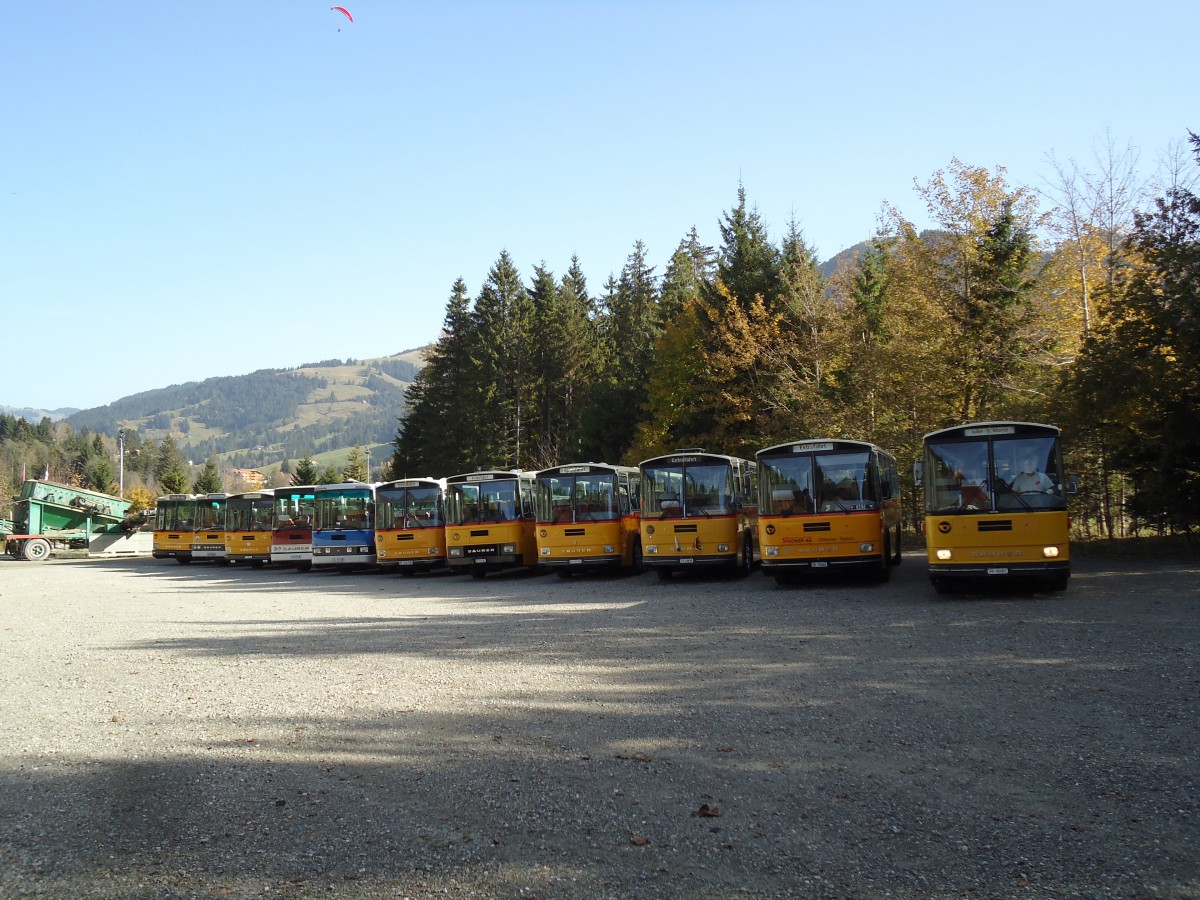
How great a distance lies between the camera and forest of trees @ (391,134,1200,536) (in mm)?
21172

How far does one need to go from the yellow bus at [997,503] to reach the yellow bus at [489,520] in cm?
1291

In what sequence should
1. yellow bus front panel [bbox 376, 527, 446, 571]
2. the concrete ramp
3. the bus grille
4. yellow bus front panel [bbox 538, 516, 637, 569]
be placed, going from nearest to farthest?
the bus grille
yellow bus front panel [bbox 538, 516, 637, 569]
yellow bus front panel [bbox 376, 527, 446, 571]
the concrete ramp

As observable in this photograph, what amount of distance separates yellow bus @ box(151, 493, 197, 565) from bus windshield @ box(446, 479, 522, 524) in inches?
788

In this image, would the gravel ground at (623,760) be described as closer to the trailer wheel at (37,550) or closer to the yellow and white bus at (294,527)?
the yellow and white bus at (294,527)

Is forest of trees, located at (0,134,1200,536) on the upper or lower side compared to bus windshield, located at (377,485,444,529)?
upper

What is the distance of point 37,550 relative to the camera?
1763 inches

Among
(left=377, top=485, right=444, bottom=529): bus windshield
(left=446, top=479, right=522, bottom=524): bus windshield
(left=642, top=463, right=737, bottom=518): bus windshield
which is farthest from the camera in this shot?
(left=377, top=485, right=444, bottom=529): bus windshield

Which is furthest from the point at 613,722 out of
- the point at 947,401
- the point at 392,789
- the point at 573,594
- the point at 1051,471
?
the point at 947,401

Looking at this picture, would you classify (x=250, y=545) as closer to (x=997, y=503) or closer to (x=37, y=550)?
(x=37, y=550)

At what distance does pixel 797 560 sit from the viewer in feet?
62.4

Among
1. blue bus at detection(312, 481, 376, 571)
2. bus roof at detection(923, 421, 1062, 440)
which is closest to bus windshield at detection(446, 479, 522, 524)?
blue bus at detection(312, 481, 376, 571)

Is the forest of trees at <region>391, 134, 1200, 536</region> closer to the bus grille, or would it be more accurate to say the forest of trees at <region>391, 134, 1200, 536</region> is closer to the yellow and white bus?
the bus grille

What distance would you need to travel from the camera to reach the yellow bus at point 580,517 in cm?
2409

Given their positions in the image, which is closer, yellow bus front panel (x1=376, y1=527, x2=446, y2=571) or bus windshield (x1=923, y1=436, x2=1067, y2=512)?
bus windshield (x1=923, y1=436, x2=1067, y2=512)
